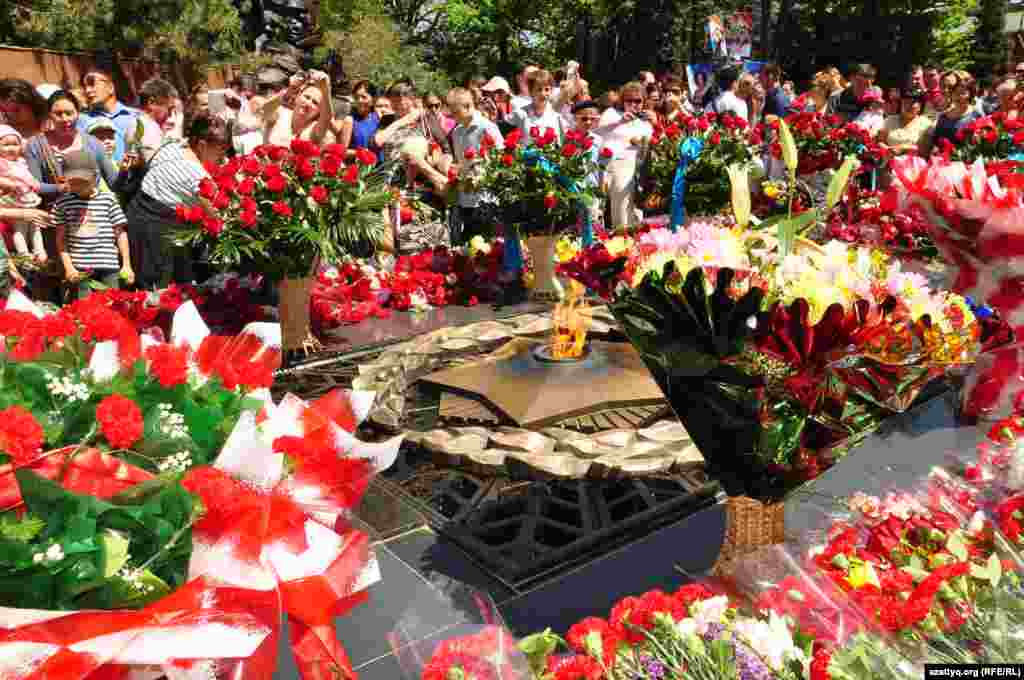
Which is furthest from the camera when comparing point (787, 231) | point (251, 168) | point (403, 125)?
point (403, 125)

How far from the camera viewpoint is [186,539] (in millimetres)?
1133

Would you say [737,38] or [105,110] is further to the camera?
[737,38]

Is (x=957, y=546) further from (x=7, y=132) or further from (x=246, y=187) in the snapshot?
(x=7, y=132)

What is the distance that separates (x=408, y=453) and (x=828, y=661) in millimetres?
2597

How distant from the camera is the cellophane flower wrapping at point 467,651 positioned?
117cm

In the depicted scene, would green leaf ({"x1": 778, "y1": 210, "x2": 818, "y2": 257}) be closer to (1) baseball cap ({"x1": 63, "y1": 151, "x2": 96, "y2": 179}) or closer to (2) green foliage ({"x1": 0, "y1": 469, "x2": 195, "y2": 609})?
(2) green foliage ({"x1": 0, "y1": 469, "x2": 195, "y2": 609})

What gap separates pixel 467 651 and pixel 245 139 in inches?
315

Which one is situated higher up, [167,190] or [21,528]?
[167,190]

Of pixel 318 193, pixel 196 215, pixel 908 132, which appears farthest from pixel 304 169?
pixel 908 132

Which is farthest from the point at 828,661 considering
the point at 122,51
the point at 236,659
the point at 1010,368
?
the point at 122,51

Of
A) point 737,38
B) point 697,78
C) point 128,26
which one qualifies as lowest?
point 697,78

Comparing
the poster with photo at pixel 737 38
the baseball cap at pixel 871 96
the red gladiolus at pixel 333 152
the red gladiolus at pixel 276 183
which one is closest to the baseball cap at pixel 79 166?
the red gladiolus at pixel 276 183

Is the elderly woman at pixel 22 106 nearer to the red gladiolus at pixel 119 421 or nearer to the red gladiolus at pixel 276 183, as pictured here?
the red gladiolus at pixel 276 183

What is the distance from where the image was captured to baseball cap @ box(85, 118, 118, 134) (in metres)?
6.11
